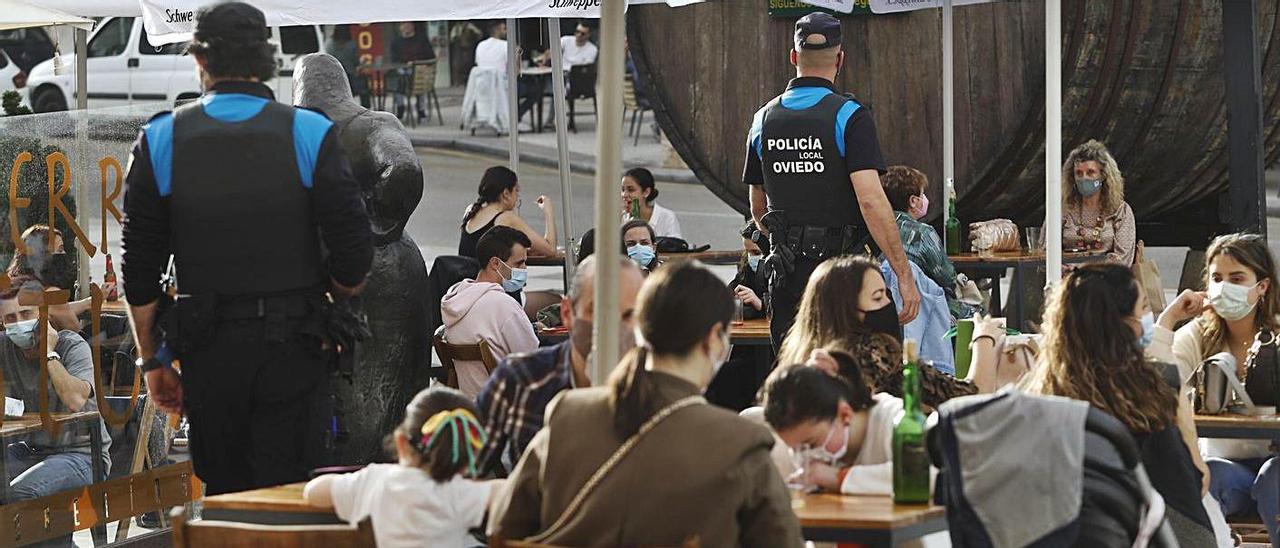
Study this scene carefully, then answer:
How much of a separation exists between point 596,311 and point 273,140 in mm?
1268

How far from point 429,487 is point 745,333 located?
3.66 metres

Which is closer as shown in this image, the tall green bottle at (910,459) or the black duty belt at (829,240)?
the tall green bottle at (910,459)

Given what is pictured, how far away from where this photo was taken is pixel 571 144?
23750mm

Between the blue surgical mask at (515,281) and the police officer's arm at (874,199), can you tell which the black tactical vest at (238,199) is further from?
the blue surgical mask at (515,281)

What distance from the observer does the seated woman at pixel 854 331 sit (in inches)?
219

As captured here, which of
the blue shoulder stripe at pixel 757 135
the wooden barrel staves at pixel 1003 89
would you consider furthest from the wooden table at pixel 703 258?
the blue shoulder stripe at pixel 757 135

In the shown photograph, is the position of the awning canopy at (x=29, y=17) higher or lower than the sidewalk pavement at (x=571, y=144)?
higher

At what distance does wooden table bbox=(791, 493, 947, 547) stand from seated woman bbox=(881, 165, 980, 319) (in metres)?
3.30

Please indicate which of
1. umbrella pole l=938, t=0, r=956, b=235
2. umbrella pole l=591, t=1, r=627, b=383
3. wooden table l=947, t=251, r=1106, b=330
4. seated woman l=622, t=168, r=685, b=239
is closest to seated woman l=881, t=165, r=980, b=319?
wooden table l=947, t=251, r=1106, b=330

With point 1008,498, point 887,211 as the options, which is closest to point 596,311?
point 1008,498

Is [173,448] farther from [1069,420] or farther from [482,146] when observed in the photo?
[482,146]

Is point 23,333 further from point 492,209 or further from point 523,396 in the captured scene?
point 492,209

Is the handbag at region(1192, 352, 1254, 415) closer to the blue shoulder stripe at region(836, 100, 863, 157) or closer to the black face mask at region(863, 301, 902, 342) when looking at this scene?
the black face mask at region(863, 301, 902, 342)

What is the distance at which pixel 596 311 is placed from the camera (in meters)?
4.20
